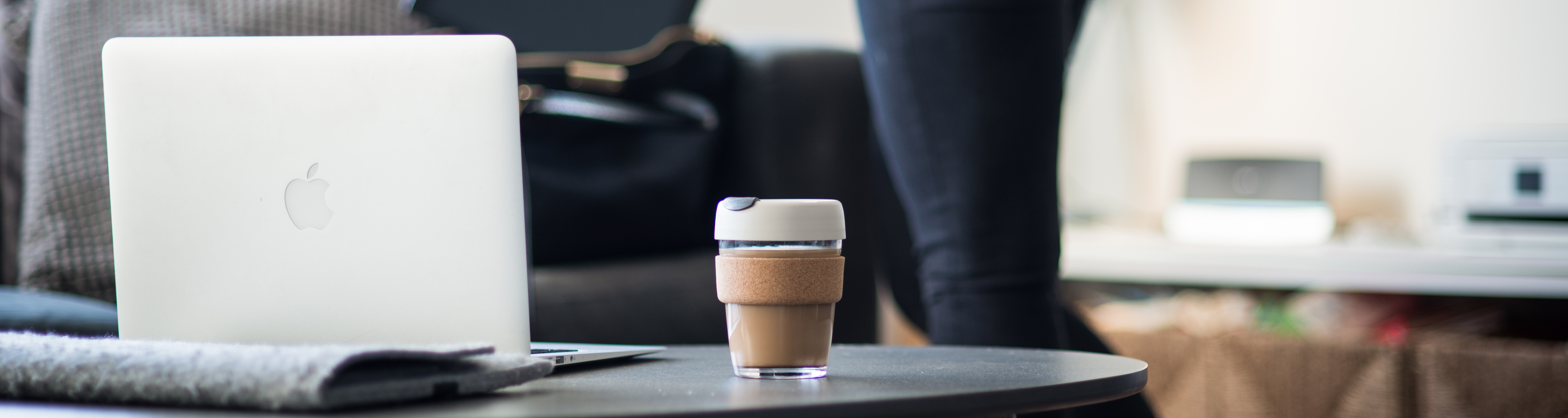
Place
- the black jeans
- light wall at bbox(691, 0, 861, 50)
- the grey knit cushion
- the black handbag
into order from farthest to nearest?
light wall at bbox(691, 0, 861, 50), the black handbag, the grey knit cushion, the black jeans

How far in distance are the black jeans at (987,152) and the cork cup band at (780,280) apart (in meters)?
0.31

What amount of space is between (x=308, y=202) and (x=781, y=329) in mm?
266

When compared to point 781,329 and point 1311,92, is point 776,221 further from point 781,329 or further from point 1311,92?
point 1311,92

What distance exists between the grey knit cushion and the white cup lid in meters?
0.85

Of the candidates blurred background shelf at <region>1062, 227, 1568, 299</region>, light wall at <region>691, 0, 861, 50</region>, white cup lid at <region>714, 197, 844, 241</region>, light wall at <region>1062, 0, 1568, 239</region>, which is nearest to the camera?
white cup lid at <region>714, 197, 844, 241</region>

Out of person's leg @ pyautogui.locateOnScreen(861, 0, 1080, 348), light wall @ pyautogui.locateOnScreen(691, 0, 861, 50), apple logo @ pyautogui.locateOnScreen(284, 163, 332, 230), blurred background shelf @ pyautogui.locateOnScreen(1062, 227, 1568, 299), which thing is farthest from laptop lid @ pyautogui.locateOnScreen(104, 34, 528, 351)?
light wall @ pyautogui.locateOnScreen(691, 0, 861, 50)

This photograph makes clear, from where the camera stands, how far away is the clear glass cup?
0.51 metres

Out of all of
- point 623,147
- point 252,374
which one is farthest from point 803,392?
point 623,147

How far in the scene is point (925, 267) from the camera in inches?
33.9

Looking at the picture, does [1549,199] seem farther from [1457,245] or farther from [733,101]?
[733,101]

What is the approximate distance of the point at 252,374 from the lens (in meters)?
0.41

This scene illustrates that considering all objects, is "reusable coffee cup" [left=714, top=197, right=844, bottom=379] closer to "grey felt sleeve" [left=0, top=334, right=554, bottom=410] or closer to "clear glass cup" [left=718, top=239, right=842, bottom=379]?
"clear glass cup" [left=718, top=239, right=842, bottom=379]

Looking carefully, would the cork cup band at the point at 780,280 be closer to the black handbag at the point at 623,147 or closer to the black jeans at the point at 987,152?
the black jeans at the point at 987,152

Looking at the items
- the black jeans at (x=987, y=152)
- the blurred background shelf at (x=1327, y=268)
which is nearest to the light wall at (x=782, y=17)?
the blurred background shelf at (x=1327, y=268)
